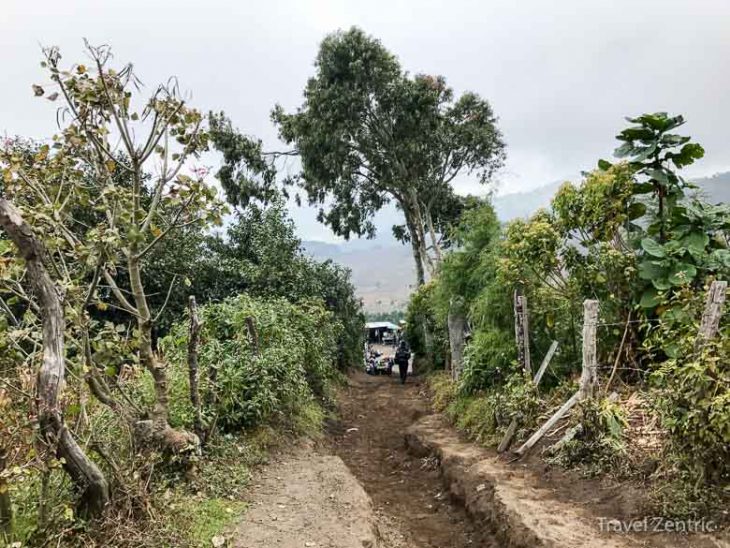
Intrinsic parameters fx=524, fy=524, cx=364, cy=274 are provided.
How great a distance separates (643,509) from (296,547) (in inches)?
124

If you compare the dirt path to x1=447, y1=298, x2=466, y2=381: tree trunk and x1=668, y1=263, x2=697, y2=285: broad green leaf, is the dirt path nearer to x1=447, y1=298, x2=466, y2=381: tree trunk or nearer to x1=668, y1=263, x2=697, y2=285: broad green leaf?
x1=447, y1=298, x2=466, y2=381: tree trunk

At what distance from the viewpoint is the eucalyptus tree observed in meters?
16.3

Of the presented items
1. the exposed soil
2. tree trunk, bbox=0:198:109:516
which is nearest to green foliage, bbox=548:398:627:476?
the exposed soil

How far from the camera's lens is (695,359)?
14.8ft

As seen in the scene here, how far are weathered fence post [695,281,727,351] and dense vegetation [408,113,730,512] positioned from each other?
0.08 metres

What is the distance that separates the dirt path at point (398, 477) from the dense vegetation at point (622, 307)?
1.28m

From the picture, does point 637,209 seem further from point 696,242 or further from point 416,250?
point 416,250

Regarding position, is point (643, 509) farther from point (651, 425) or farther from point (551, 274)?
point (551, 274)

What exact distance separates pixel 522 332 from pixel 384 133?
1101 cm

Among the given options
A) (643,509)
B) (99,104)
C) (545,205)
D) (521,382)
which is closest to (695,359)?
(643,509)

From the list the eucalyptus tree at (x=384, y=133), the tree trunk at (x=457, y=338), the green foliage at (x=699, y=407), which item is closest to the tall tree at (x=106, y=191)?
the green foliage at (x=699, y=407)

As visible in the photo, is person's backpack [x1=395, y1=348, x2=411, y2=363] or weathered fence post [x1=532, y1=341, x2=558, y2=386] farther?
person's backpack [x1=395, y1=348, x2=411, y2=363]

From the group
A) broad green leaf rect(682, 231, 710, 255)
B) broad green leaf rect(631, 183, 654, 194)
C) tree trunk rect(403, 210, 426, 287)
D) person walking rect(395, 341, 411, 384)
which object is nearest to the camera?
broad green leaf rect(682, 231, 710, 255)

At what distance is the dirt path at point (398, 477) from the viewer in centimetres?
587
